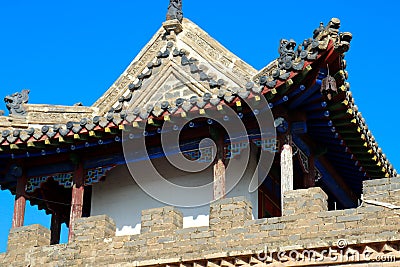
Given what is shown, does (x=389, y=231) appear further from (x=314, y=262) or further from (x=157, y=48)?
(x=157, y=48)

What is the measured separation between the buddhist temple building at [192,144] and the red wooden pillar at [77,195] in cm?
2

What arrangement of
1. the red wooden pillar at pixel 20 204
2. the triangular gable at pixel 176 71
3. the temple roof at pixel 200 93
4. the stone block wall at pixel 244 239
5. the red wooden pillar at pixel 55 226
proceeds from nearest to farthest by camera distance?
the stone block wall at pixel 244 239 < the temple roof at pixel 200 93 < the red wooden pillar at pixel 20 204 < the triangular gable at pixel 176 71 < the red wooden pillar at pixel 55 226

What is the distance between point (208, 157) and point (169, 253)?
97.2 inches

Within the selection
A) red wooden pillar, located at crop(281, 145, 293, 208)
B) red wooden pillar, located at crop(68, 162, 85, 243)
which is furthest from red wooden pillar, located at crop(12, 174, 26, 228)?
red wooden pillar, located at crop(281, 145, 293, 208)

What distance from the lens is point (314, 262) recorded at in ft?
42.2

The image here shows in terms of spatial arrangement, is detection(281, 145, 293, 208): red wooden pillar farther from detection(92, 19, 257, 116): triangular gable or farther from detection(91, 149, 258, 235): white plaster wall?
detection(92, 19, 257, 116): triangular gable

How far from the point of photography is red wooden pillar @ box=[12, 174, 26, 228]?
17.0m

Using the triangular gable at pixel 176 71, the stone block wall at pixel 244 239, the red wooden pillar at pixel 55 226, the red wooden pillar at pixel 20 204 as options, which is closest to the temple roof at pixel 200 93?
the triangular gable at pixel 176 71

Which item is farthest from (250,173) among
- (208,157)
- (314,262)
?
(314,262)

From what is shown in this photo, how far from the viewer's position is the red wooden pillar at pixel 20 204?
17.0m

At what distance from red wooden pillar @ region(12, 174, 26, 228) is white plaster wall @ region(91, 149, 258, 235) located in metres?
1.28

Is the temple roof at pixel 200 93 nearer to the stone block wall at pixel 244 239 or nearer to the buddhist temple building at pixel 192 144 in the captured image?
the buddhist temple building at pixel 192 144

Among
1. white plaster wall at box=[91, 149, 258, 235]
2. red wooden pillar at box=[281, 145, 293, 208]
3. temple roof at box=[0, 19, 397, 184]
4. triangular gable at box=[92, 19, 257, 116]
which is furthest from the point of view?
triangular gable at box=[92, 19, 257, 116]

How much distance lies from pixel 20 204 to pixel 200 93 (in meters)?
3.84
